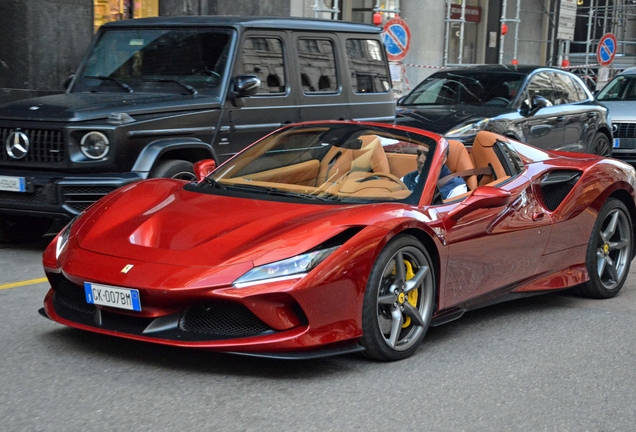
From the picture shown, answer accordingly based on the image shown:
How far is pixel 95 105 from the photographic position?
8312mm

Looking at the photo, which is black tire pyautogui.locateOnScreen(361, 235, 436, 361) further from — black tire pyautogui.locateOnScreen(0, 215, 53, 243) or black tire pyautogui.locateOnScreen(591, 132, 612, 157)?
black tire pyautogui.locateOnScreen(591, 132, 612, 157)

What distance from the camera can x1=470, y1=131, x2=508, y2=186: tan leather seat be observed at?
255 inches

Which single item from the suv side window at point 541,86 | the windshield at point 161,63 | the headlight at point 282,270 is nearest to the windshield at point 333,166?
the headlight at point 282,270

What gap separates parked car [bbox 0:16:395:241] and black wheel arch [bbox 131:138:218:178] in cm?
1

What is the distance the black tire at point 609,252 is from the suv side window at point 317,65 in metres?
3.57

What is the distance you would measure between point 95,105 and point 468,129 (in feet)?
18.1

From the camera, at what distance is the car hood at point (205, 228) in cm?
481

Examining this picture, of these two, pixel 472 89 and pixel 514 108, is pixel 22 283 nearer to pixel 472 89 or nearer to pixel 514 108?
pixel 514 108

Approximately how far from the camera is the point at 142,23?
31.3ft

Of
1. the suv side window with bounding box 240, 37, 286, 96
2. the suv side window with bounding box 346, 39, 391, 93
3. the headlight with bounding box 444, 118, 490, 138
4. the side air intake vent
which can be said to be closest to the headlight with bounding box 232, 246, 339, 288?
the side air intake vent

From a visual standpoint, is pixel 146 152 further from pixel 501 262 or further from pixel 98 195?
pixel 501 262

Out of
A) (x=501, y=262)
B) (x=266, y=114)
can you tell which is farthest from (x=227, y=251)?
(x=266, y=114)

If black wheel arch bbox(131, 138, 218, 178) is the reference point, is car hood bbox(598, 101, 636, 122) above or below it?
below

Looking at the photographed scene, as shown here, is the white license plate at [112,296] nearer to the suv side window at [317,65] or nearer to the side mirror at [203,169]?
the side mirror at [203,169]
